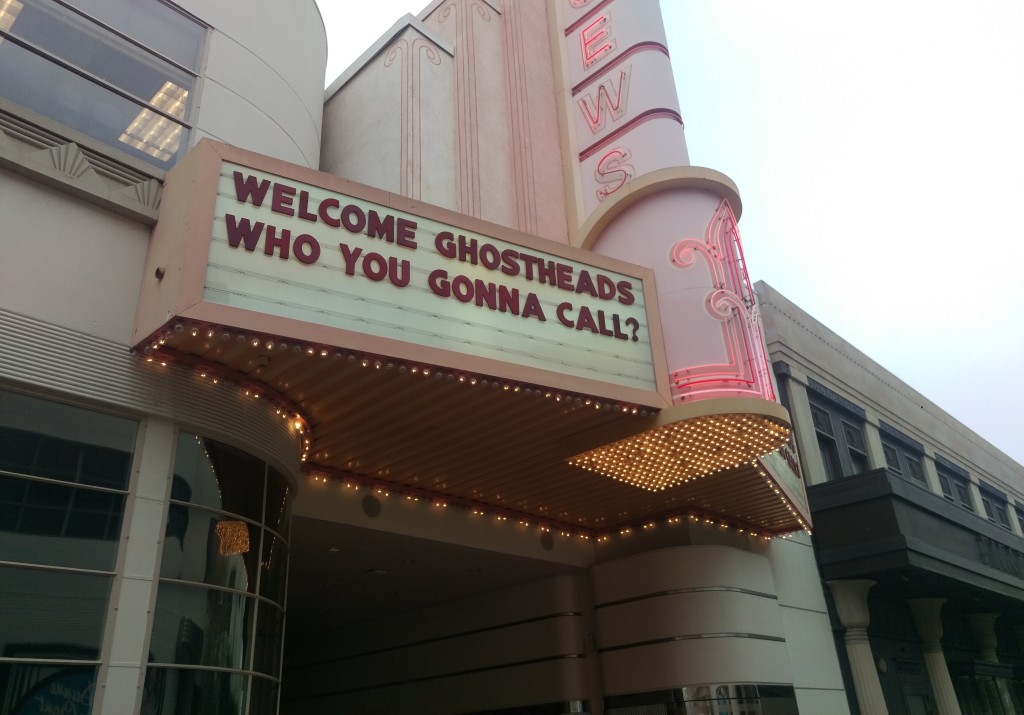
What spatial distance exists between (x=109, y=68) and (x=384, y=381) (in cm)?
481

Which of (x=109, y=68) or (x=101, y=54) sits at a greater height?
(x=101, y=54)

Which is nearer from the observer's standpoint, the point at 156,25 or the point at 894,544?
the point at 156,25

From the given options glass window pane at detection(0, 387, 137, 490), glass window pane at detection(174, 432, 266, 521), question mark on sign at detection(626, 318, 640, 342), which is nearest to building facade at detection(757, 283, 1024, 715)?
question mark on sign at detection(626, 318, 640, 342)

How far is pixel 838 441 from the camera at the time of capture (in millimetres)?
18609

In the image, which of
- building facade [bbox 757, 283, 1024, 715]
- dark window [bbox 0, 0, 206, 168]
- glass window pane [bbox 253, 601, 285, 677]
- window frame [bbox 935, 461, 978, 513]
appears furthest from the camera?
window frame [bbox 935, 461, 978, 513]

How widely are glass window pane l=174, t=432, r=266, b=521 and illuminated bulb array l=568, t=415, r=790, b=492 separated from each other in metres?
4.07

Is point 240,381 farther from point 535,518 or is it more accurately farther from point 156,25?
point 535,518

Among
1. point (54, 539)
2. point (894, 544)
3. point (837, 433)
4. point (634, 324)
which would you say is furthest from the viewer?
point (837, 433)

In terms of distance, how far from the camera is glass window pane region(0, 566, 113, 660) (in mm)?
6273

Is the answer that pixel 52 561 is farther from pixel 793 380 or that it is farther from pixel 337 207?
pixel 793 380

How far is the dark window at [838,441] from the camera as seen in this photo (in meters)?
18.2

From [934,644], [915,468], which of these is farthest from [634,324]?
[915,468]

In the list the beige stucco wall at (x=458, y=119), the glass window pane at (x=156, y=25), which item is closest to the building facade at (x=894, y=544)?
the beige stucco wall at (x=458, y=119)

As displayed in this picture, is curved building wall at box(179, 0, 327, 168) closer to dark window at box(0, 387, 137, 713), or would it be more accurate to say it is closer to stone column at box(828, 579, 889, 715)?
dark window at box(0, 387, 137, 713)
